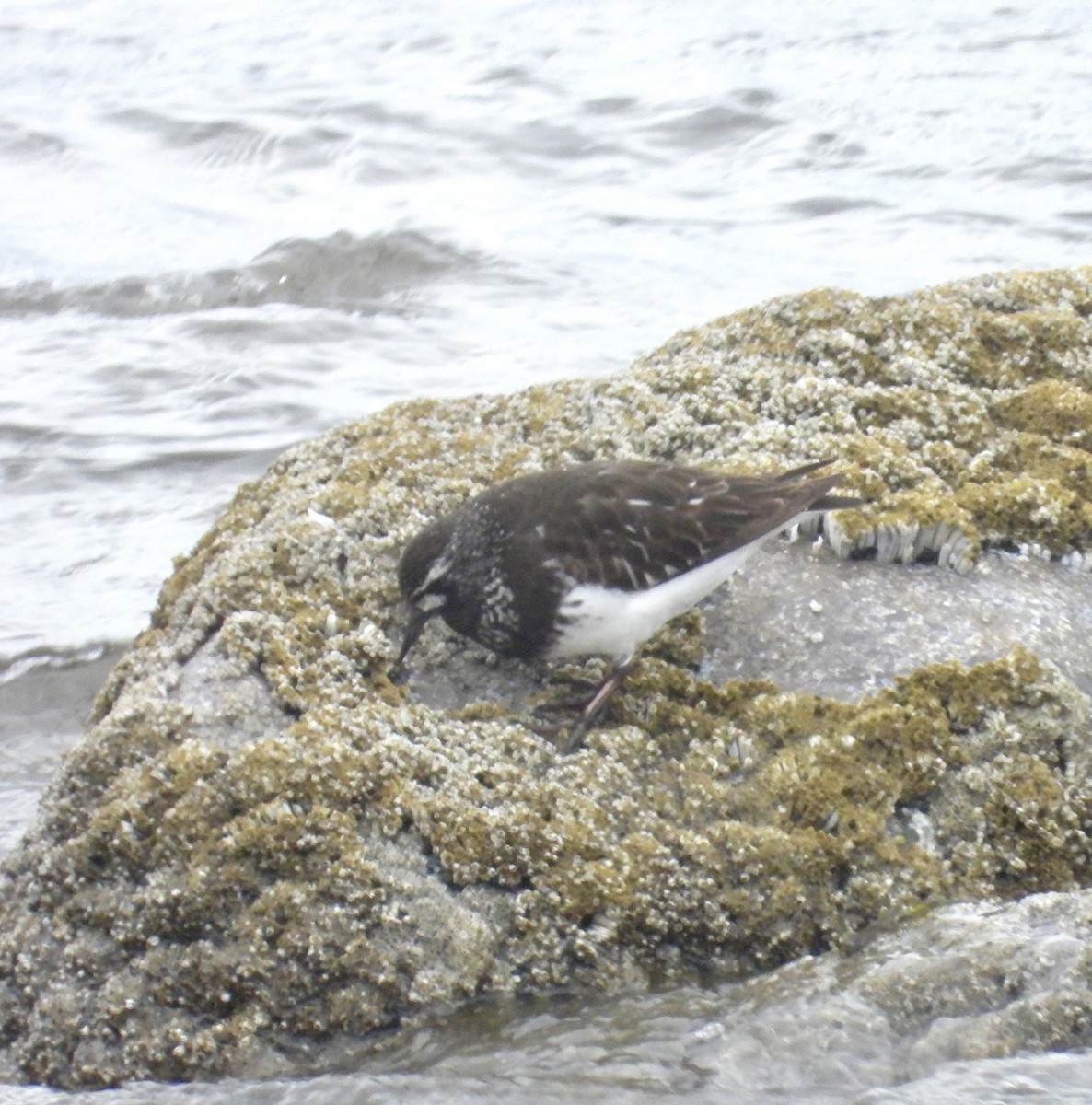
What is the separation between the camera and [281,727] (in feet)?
13.4

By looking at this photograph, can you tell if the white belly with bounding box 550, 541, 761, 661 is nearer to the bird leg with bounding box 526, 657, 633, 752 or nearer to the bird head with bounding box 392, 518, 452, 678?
the bird leg with bounding box 526, 657, 633, 752

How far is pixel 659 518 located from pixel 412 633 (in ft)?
2.64

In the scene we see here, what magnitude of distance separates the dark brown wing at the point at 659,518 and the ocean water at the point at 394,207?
2.46 meters

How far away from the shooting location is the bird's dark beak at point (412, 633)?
441 cm

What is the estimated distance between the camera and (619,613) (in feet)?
14.2

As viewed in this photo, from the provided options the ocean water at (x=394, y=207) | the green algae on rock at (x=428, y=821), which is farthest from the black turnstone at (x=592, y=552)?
the ocean water at (x=394, y=207)

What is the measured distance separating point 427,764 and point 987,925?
4.52ft

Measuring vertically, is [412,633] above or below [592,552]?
below

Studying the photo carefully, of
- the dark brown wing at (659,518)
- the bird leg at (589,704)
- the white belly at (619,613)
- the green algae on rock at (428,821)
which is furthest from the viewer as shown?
the dark brown wing at (659,518)

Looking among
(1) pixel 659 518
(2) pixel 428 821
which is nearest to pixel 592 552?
(1) pixel 659 518

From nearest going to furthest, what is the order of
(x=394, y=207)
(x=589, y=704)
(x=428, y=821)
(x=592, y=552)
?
1. (x=428, y=821)
2. (x=589, y=704)
3. (x=592, y=552)
4. (x=394, y=207)

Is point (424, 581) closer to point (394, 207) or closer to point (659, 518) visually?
point (659, 518)

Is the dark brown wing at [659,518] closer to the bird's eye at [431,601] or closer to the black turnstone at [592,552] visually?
the black turnstone at [592,552]

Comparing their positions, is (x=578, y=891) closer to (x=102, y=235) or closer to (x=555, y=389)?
(x=555, y=389)
